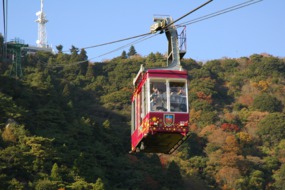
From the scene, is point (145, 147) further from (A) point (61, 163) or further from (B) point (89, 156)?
(B) point (89, 156)

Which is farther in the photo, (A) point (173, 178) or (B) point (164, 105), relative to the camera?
(A) point (173, 178)

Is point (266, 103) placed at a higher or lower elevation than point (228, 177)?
higher

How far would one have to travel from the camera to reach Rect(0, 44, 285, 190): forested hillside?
5512 centimetres

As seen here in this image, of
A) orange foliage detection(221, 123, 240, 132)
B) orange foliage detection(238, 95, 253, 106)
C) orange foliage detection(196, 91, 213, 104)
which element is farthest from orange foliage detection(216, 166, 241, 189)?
orange foliage detection(238, 95, 253, 106)

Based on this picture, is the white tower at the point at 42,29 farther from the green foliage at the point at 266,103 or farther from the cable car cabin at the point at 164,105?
the cable car cabin at the point at 164,105

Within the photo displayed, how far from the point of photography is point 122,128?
73938 mm

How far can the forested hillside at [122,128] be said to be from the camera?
181 feet

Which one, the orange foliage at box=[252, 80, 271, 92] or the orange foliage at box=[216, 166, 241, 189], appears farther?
the orange foliage at box=[252, 80, 271, 92]

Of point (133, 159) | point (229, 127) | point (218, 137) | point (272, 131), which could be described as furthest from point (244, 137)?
point (133, 159)

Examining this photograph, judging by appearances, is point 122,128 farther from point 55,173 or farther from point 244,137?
point 55,173

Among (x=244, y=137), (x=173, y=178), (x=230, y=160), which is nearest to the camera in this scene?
(x=173, y=178)

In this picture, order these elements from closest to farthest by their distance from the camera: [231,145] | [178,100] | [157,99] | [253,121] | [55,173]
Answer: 1. [157,99]
2. [178,100]
3. [55,173]
4. [231,145]
5. [253,121]

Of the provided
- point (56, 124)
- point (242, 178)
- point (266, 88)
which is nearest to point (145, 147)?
point (56, 124)

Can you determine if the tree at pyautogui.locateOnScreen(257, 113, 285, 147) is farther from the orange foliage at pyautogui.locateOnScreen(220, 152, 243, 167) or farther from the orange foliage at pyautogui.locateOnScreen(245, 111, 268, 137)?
the orange foliage at pyautogui.locateOnScreen(220, 152, 243, 167)
